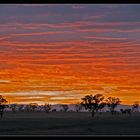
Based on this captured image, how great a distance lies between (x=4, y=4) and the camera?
2.67 m

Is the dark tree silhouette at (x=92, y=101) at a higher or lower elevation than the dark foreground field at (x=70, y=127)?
higher

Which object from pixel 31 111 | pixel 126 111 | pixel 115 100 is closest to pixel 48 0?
pixel 115 100

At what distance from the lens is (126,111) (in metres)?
47.3

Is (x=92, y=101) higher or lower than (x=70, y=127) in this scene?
higher

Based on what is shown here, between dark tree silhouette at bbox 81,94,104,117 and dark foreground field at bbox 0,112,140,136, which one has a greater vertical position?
dark tree silhouette at bbox 81,94,104,117

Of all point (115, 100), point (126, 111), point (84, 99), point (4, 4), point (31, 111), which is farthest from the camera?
point (31, 111)

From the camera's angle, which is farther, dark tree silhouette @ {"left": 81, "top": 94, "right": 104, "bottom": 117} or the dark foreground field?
dark tree silhouette @ {"left": 81, "top": 94, "right": 104, "bottom": 117}

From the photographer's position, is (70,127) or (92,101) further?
(92,101)

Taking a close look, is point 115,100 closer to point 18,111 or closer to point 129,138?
point 18,111

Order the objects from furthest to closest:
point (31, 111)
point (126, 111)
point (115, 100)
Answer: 1. point (31, 111)
2. point (126, 111)
3. point (115, 100)

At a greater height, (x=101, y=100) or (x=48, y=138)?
(x=101, y=100)

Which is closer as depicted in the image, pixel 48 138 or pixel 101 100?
pixel 48 138

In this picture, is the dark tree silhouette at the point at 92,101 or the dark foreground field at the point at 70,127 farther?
the dark tree silhouette at the point at 92,101

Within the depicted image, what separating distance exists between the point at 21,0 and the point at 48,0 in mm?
161
